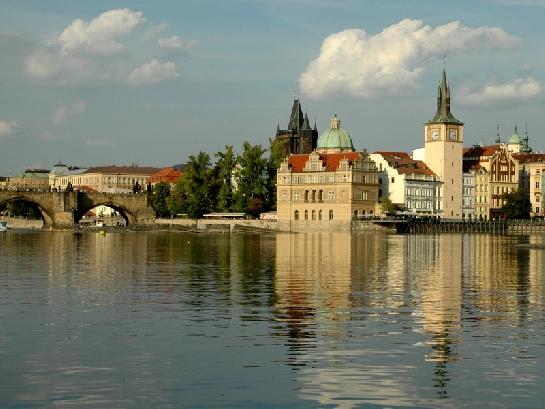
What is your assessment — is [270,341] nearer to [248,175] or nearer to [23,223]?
[248,175]

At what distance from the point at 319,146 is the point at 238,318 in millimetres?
148672

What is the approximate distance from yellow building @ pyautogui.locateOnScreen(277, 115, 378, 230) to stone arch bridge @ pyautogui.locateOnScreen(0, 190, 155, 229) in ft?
66.5

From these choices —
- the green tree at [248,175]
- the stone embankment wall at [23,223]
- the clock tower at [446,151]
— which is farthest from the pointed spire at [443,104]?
the stone embankment wall at [23,223]

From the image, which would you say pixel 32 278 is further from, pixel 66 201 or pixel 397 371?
pixel 66 201

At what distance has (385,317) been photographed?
2856cm

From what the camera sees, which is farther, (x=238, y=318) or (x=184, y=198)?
(x=184, y=198)

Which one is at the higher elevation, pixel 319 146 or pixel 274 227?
pixel 319 146

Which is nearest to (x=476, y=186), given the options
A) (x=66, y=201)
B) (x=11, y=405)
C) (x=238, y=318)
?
(x=66, y=201)

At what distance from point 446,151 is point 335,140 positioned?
19.5 metres

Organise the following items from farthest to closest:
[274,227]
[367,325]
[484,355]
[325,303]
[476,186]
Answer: [476,186] < [274,227] < [325,303] < [367,325] < [484,355]

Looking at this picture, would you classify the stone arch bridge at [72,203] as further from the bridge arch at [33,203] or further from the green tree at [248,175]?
the green tree at [248,175]

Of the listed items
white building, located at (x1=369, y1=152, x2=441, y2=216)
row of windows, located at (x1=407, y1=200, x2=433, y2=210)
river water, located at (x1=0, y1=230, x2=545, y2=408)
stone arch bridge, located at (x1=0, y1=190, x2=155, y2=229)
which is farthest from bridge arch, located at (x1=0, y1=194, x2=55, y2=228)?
river water, located at (x1=0, y1=230, x2=545, y2=408)

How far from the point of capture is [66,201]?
15125 centimetres

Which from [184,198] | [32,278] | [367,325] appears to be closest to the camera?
[367,325]
